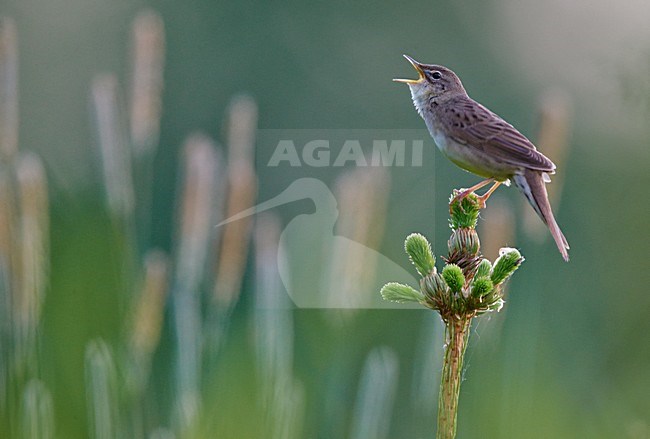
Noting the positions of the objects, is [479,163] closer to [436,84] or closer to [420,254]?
[436,84]

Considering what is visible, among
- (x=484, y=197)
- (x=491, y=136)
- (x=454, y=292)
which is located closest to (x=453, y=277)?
(x=454, y=292)

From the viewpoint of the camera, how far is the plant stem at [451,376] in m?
1.06

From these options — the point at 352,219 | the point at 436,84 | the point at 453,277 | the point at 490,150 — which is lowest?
the point at 453,277

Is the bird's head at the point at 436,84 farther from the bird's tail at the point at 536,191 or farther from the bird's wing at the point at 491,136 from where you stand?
the bird's tail at the point at 536,191

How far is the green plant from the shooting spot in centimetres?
110

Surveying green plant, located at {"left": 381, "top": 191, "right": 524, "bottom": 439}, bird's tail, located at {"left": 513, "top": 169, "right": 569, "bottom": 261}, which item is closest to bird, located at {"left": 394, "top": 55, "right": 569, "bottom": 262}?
bird's tail, located at {"left": 513, "top": 169, "right": 569, "bottom": 261}

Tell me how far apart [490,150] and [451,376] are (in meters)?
0.83

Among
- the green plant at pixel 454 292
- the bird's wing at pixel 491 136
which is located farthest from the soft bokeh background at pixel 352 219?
the green plant at pixel 454 292

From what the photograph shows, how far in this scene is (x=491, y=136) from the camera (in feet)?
6.12

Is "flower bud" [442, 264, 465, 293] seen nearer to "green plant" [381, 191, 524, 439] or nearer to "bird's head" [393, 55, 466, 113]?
"green plant" [381, 191, 524, 439]

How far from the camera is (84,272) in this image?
2.37 m

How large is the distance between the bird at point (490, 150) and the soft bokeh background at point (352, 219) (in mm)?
65

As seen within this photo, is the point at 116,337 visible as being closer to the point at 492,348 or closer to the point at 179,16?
the point at 492,348

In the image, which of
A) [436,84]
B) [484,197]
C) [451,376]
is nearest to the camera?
[451,376]
